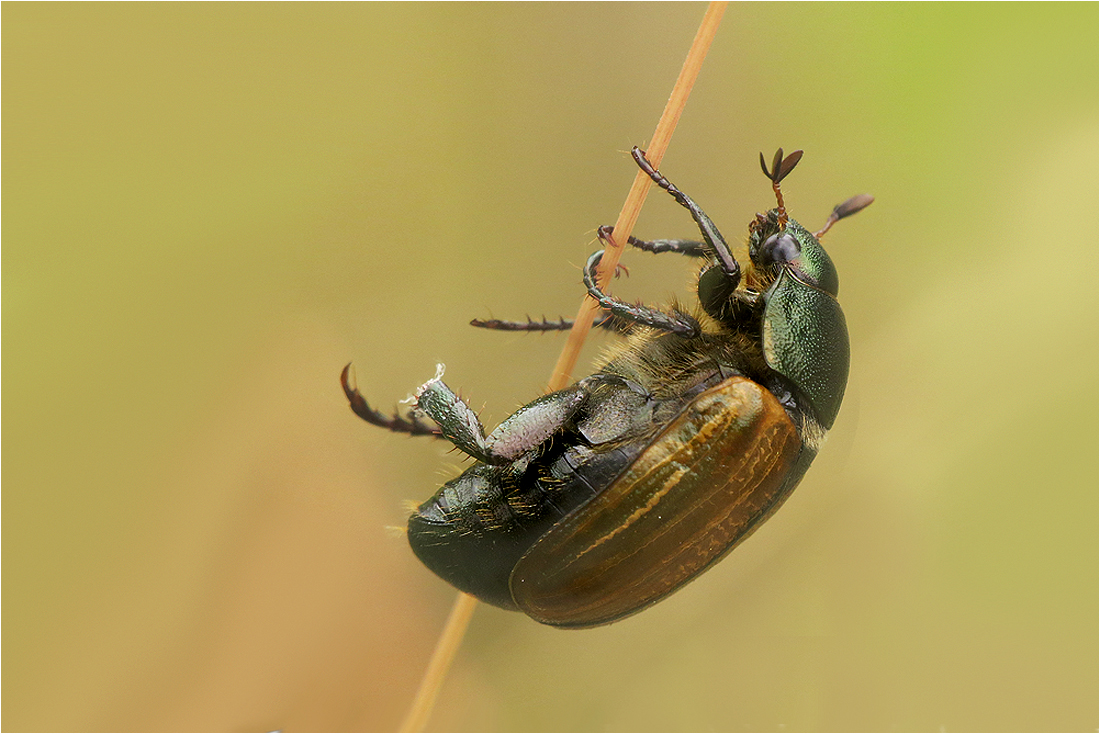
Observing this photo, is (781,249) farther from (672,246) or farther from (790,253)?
(672,246)

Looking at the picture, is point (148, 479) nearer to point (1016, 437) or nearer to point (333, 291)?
point (333, 291)

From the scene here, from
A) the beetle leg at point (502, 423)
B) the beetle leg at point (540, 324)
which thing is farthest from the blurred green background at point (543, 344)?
the beetle leg at point (502, 423)

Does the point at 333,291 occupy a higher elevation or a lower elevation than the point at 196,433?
higher

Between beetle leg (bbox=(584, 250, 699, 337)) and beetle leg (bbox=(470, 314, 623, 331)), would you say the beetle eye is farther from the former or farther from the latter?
beetle leg (bbox=(470, 314, 623, 331))

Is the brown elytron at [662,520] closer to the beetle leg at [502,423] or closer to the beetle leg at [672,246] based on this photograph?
the beetle leg at [502,423]

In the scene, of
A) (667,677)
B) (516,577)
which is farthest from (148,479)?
(667,677)

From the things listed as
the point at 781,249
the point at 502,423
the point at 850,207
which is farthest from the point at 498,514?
the point at 850,207
